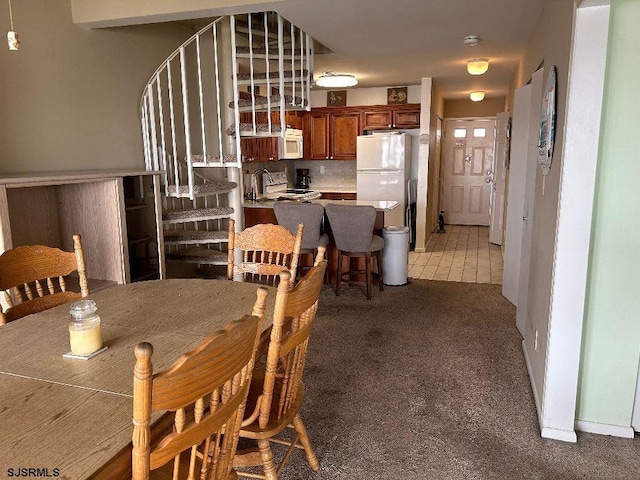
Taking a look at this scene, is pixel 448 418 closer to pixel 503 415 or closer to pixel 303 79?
pixel 503 415

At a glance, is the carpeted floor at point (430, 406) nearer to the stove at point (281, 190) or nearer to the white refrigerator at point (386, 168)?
the white refrigerator at point (386, 168)

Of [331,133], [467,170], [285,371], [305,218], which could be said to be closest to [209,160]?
[305,218]

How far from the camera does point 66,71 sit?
11.5ft

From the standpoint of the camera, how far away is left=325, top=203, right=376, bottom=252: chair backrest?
436 centimetres

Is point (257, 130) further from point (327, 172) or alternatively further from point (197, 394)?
point (327, 172)

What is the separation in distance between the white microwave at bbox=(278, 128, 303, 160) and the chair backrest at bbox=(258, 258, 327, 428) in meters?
5.22

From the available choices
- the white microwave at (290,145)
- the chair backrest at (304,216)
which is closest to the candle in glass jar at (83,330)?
the chair backrest at (304,216)

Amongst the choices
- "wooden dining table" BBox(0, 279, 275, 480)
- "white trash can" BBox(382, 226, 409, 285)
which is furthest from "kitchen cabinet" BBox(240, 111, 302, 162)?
"wooden dining table" BBox(0, 279, 275, 480)

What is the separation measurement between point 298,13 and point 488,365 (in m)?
2.82

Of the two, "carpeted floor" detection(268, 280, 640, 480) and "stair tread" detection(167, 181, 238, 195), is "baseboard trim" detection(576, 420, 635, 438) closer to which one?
"carpeted floor" detection(268, 280, 640, 480)

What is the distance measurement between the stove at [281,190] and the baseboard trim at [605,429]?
4822 millimetres

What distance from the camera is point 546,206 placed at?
264cm

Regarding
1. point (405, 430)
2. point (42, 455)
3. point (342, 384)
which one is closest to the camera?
point (42, 455)

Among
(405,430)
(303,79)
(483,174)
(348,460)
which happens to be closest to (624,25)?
(405,430)
